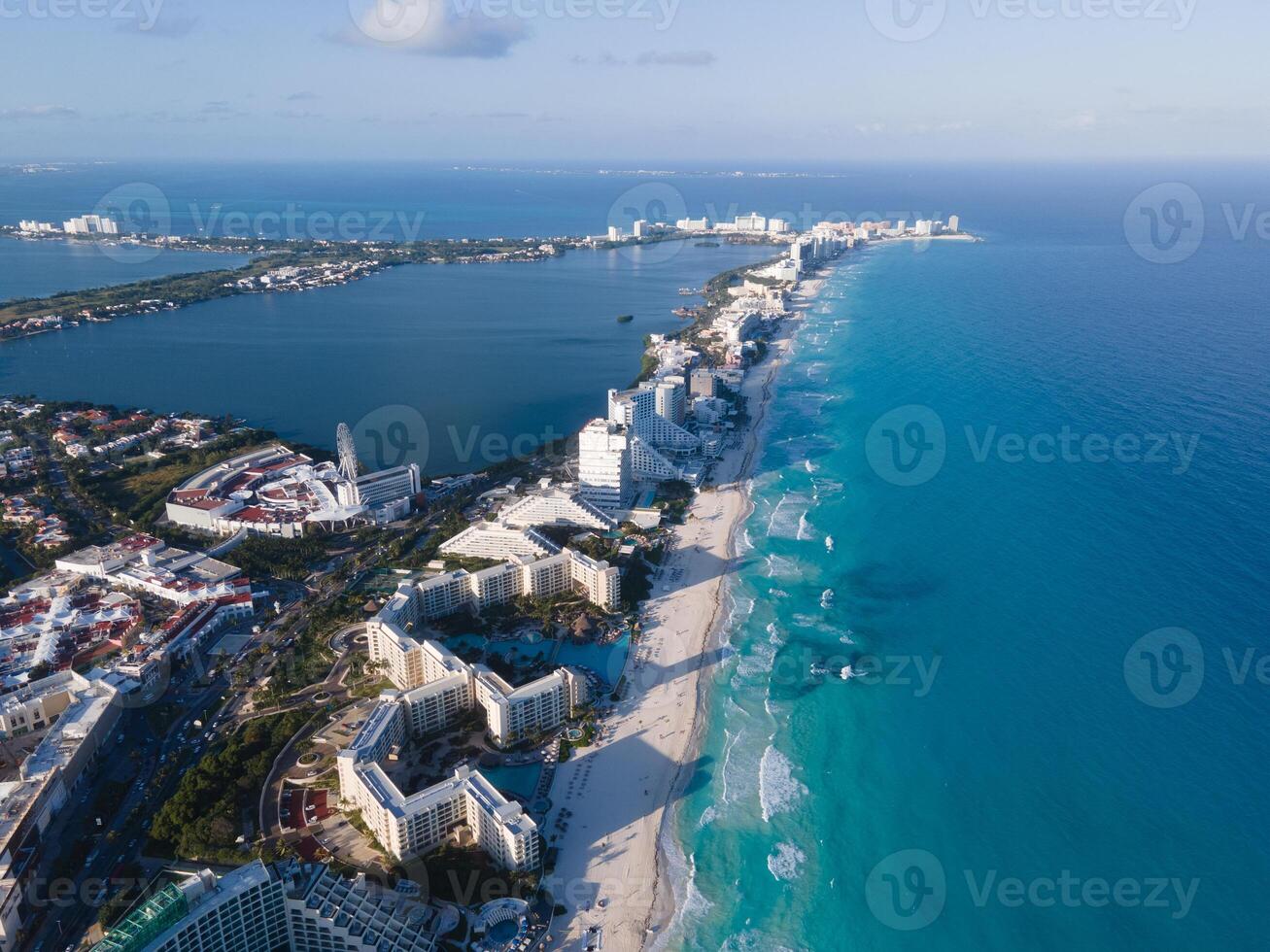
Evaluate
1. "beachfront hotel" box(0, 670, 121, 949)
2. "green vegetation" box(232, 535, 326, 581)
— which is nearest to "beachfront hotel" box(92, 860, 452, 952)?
"beachfront hotel" box(0, 670, 121, 949)

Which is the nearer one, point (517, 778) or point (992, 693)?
point (517, 778)

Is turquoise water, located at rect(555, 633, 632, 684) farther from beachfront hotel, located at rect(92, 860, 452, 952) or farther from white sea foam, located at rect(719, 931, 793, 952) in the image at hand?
beachfront hotel, located at rect(92, 860, 452, 952)

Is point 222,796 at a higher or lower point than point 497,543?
lower

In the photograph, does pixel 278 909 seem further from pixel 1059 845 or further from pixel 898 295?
pixel 898 295

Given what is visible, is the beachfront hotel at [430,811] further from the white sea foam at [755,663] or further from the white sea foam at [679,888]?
the white sea foam at [755,663]

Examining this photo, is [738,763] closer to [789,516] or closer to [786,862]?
[786,862]

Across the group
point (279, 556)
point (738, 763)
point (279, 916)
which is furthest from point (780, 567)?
point (279, 916)
